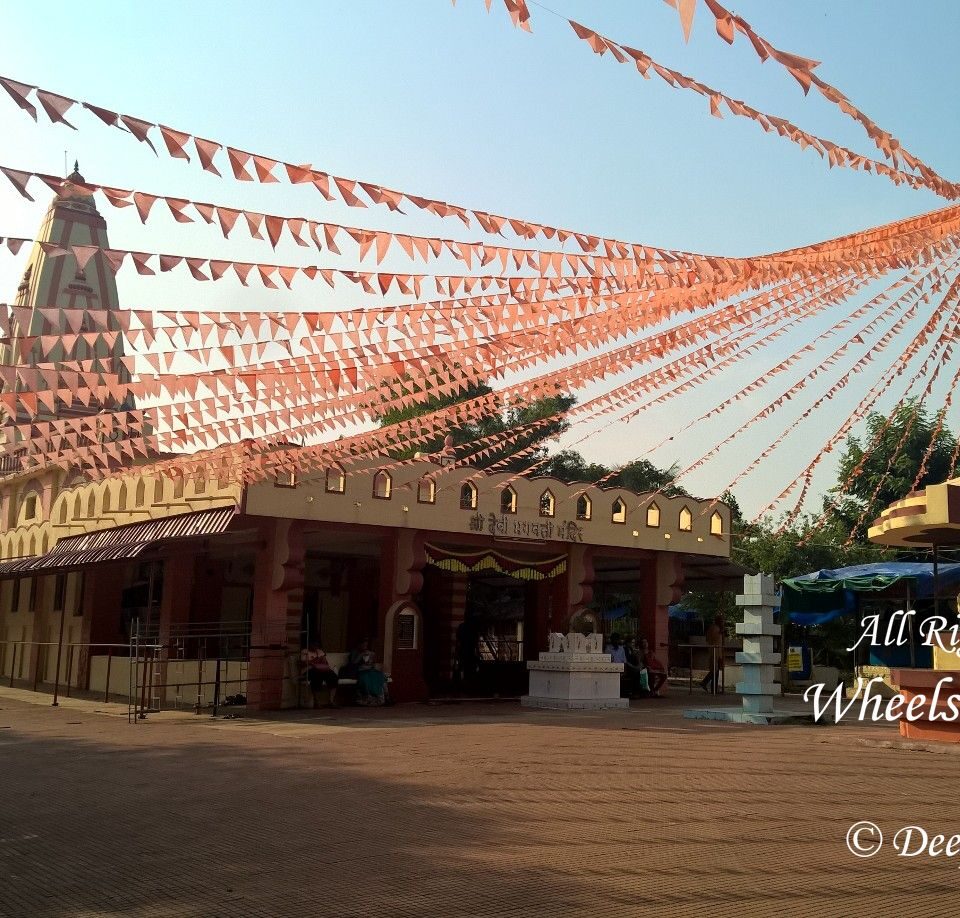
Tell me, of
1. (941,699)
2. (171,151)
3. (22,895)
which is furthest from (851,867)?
(941,699)

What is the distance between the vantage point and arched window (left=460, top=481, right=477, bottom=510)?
19.6m

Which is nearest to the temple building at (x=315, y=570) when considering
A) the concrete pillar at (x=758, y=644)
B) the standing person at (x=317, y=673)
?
the standing person at (x=317, y=673)

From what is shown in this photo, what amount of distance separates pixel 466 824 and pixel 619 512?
48.6ft

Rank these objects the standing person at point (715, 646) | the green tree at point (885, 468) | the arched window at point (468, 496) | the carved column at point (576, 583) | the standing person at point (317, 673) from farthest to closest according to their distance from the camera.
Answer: the green tree at point (885, 468), the standing person at point (715, 646), the carved column at point (576, 583), the arched window at point (468, 496), the standing person at point (317, 673)

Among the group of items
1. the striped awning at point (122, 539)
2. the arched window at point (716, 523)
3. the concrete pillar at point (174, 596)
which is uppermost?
the arched window at point (716, 523)

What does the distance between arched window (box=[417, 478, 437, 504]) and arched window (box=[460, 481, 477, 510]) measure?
0.69 m

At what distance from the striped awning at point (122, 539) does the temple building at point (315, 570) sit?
0.06m

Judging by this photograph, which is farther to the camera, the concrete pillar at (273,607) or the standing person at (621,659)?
the standing person at (621,659)

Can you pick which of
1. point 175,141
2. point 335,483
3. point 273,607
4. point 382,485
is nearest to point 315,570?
point 382,485

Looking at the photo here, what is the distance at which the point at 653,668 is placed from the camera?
2230cm

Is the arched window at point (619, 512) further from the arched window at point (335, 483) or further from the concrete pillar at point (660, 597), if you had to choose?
the arched window at point (335, 483)

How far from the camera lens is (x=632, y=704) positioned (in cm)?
2023

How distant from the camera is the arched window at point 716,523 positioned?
76.7 feet

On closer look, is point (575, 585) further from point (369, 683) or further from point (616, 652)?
point (369, 683)
